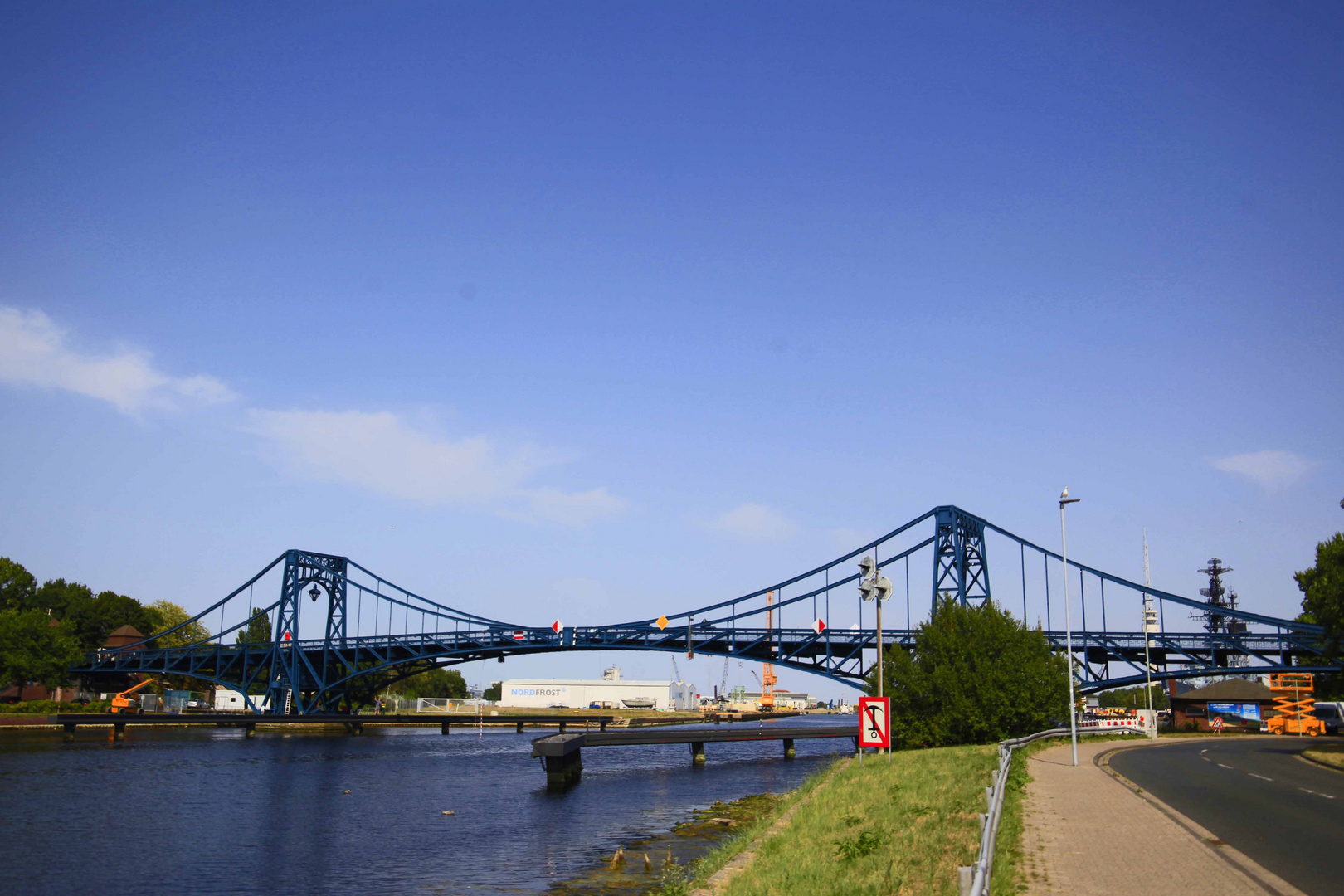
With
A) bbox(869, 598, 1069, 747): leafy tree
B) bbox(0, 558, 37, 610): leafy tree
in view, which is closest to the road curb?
bbox(869, 598, 1069, 747): leafy tree

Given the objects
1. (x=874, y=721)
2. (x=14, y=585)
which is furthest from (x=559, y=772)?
(x=14, y=585)

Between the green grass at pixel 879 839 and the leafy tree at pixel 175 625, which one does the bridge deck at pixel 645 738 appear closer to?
the green grass at pixel 879 839

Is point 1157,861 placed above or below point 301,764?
above

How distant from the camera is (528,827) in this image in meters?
38.6

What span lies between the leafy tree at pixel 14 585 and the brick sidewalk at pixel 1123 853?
382 feet

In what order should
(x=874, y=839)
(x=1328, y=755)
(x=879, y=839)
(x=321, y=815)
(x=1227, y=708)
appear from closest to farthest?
(x=874, y=839) < (x=879, y=839) < (x=321, y=815) < (x=1328, y=755) < (x=1227, y=708)

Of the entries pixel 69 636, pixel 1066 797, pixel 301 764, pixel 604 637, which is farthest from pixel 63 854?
pixel 69 636

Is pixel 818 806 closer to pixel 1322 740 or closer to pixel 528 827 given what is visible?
pixel 528 827

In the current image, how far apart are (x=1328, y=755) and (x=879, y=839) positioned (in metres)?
33.1

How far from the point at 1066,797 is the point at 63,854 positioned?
30.2 metres

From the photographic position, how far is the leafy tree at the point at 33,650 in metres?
95.9

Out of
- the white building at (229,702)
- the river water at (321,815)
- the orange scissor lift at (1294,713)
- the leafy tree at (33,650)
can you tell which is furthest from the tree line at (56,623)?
the orange scissor lift at (1294,713)

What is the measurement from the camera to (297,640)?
378 ft

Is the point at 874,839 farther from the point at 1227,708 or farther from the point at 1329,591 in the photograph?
the point at 1227,708
